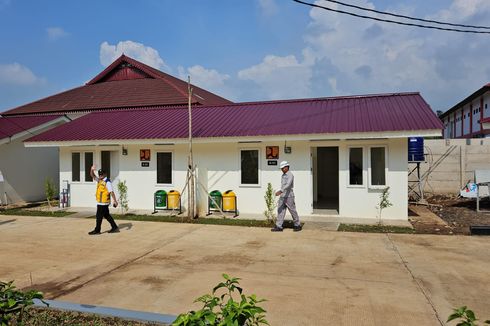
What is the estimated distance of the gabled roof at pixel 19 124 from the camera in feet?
50.8

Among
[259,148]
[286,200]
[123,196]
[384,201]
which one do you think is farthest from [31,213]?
[384,201]

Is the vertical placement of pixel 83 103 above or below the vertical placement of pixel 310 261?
above

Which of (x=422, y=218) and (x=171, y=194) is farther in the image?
(x=171, y=194)

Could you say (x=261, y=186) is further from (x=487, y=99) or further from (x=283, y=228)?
(x=487, y=99)

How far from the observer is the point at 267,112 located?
1420 cm

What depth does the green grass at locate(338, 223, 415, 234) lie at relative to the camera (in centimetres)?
949

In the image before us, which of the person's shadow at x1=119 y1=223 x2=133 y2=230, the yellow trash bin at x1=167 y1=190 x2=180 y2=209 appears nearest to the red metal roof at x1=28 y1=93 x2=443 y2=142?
the yellow trash bin at x1=167 y1=190 x2=180 y2=209

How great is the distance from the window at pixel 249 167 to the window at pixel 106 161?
5154 millimetres

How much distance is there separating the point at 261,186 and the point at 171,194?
10.1 feet

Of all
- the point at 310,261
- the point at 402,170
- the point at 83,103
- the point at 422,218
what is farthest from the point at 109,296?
the point at 83,103

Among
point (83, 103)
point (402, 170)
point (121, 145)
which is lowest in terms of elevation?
point (402, 170)

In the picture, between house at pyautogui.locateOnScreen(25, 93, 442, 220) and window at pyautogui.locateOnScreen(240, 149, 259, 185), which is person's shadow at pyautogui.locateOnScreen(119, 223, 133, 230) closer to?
house at pyautogui.locateOnScreen(25, 93, 442, 220)

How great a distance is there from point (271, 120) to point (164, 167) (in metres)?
4.11

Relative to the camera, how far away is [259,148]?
12.3 m
